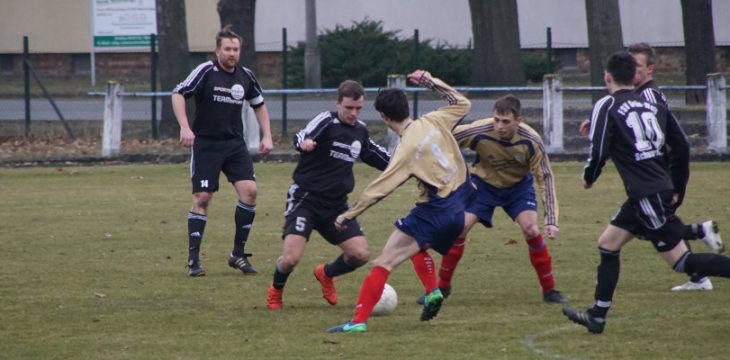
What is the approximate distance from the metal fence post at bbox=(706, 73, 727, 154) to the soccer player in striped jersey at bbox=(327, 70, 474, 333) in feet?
41.9

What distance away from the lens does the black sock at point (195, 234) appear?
9.58 metres

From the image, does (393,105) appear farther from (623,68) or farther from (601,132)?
(623,68)

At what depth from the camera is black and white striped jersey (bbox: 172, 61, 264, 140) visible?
31.8 feet

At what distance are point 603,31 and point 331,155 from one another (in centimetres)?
1474

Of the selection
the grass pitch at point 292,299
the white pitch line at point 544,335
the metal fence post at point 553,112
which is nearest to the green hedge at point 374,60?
the metal fence post at point 553,112

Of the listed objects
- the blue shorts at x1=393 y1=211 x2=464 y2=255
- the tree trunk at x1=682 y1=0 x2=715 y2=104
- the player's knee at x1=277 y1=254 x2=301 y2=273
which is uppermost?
the tree trunk at x1=682 y1=0 x2=715 y2=104

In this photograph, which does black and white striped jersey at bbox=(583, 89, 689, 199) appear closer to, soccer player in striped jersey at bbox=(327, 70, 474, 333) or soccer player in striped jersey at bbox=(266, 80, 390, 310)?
soccer player in striped jersey at bbox=(327, 70, 474, 333)

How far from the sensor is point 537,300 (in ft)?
27.3

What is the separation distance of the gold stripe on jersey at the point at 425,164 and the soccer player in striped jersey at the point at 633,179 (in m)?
0.84

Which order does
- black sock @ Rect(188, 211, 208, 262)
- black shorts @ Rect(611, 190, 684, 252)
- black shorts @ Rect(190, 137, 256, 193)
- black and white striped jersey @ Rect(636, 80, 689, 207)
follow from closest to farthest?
black shorts @ Rect(611, 190, 684, 252), black and white striped jersey @ Rect(636, 80, 689, 207), black sock @ Rect(188, 211, 208, 262), black shorts @ Rect(190, 137, 256, 193)

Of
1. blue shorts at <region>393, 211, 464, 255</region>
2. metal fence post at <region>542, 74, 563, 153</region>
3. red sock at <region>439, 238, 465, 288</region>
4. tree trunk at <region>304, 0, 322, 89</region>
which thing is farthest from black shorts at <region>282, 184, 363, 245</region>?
tree trunk at <region>304, 0, 322, 89</region>

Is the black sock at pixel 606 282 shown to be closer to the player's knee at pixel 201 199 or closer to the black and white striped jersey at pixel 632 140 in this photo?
the black and white striped jersey at pixel 632 140

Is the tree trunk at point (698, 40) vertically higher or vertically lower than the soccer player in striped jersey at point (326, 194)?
higher

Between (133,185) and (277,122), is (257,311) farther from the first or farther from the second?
(277,122)
